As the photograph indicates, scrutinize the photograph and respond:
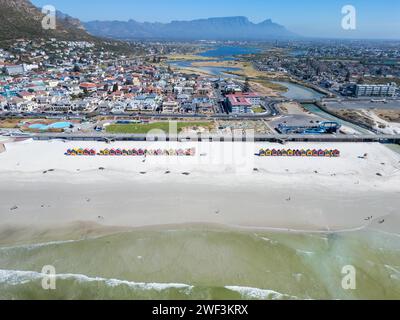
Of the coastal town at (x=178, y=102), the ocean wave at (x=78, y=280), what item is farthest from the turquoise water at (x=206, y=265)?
the coastal town at (x=178, y=102)

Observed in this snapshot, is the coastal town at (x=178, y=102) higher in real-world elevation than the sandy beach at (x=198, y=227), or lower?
higher

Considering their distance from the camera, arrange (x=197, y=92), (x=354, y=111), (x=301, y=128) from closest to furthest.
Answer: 1. (x=301, y=128)
2. (x=354, y=111)
3. (x=197, y=92)

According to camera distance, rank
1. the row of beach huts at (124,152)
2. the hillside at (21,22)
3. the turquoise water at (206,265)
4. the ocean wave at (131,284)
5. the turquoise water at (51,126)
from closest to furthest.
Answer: the ocean wave at (131,284)
the turquoise water at (206,265)
the row of beach huts at (124,152)
the turquoise water at (51,126)
the hillside at (21,22)

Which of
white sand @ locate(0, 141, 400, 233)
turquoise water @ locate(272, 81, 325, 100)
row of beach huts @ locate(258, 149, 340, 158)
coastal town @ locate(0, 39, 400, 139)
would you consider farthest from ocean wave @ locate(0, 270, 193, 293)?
turquoise water @ locate(272, 81, 325, 100)

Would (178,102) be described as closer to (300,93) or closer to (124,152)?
(124,152)

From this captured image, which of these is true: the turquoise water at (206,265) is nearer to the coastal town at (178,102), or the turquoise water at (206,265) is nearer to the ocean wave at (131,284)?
the ocean wave at (131,284)
